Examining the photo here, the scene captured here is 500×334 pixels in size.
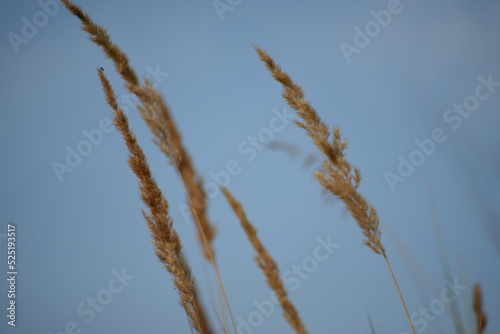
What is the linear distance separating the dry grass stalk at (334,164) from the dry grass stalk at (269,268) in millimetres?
573

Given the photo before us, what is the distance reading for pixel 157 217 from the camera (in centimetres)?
181

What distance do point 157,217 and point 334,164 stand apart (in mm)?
1077

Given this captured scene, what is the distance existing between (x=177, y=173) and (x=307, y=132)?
84 centimetres

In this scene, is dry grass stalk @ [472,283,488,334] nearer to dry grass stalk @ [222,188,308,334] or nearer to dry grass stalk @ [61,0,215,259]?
dry grass stalk @ [222,188,308,334]

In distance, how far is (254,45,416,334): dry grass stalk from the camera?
5.89 feet

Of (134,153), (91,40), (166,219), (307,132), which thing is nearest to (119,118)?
(134,153)

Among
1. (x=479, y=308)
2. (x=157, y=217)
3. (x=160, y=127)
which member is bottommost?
(x=479, y=308)

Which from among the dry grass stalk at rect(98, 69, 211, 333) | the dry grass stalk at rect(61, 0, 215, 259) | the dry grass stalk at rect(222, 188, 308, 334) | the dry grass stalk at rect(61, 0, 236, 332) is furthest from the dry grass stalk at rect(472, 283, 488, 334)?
the dry grass stalk at rect(98, 69, 211, 333)

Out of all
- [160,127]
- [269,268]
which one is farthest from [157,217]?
[269,268]

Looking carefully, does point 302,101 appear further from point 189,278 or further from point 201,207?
point 189,278

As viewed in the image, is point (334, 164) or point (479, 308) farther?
point (334, 164)

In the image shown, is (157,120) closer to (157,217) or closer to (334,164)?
(157,217)

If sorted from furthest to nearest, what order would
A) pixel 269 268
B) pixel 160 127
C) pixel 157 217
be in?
pixel 157 217
pixel 160 127
pixel 269 268

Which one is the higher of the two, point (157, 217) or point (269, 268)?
point (157, 217)
